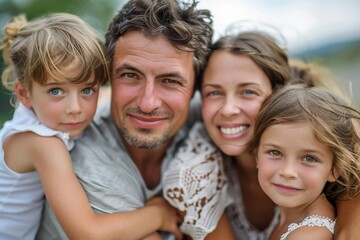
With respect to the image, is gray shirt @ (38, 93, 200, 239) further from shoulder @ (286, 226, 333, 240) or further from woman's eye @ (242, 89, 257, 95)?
shoulder @ (286, 226, 333, 240)

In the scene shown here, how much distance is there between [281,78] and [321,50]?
17.8m

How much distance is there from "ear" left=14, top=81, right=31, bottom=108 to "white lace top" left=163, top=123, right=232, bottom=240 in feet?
2.95

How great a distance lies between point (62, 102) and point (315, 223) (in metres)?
1.46

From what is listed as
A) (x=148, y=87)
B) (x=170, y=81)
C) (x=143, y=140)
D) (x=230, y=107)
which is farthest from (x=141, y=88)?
(x=230, y=107)

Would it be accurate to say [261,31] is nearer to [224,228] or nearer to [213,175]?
[213,175]

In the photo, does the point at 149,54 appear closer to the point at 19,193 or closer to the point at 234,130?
the point at 234,130

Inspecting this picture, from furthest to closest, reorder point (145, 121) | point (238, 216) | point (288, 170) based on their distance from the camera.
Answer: point (238, 216) < point (145, 121) < point (288, 170)

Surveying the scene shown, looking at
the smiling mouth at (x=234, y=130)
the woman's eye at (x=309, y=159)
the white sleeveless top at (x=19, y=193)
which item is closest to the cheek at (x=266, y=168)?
the woman's eye at (x=309, y=159)

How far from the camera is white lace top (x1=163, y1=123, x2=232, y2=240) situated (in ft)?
9.34

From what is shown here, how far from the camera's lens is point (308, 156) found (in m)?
2.50

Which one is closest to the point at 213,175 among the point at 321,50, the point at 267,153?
the point at 267,153

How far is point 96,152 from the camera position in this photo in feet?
9.71

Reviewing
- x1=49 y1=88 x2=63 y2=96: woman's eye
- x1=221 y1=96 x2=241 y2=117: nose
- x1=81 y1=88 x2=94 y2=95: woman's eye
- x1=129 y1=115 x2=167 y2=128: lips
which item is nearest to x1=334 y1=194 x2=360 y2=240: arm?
x1=221 y1=96 x2=241 y2=117: nose

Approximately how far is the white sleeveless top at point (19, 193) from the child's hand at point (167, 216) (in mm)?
611
